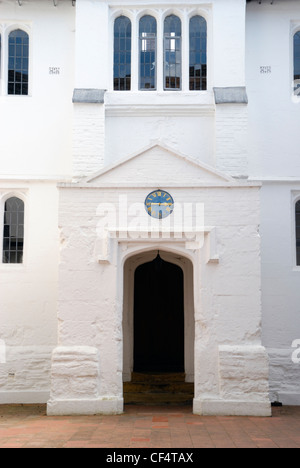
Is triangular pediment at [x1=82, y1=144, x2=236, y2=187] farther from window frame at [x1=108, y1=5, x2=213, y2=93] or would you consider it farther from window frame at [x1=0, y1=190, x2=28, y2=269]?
window frame at [x1=0, y1=190, x2=28, y2=269]

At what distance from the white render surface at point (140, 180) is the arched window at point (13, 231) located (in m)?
0.26

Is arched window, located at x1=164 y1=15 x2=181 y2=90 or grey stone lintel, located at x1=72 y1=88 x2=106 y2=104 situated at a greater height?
arched window, located at x1=164 y1=15 x2=181 y2=90

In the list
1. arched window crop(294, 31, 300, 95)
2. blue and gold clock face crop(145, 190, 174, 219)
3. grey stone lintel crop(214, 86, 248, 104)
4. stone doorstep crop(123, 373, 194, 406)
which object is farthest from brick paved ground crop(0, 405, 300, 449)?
arched window crop(294, 31, 300, 95)

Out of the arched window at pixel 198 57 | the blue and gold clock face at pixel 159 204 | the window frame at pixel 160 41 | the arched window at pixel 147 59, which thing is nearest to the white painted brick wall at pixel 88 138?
the window frame at pixel 160 41

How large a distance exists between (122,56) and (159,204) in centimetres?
555

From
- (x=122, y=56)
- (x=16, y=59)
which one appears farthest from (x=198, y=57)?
(x=16, y=59)

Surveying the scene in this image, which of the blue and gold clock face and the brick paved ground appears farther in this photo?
the blue and gold clock face

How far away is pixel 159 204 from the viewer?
1409 centimetres

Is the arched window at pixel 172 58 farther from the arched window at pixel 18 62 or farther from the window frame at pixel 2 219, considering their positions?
the window frame at pixel 2 219

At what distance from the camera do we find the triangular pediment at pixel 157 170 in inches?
→ 561

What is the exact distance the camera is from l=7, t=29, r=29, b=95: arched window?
17797 millimetres

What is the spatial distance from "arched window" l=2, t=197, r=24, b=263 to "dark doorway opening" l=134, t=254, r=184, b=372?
12.3ft

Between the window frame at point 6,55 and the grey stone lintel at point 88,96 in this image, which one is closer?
the grey stone lintel at point 88,96

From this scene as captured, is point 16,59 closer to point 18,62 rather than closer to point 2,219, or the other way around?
point 18,62
